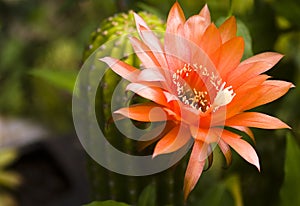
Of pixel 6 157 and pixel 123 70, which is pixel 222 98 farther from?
pixel 6 157

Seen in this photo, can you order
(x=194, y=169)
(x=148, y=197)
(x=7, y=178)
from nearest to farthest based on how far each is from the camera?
(x=194, y=169) < (x=148, y=197) < (x=7, y=178)

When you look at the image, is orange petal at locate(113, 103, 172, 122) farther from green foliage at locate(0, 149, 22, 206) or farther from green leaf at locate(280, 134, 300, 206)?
green foliage at locate(0, 149, 22, 206)

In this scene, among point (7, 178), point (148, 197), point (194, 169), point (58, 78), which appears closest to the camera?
point (194, 169)

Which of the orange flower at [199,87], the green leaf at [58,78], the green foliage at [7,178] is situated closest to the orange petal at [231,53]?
the orange flower at [199,87]

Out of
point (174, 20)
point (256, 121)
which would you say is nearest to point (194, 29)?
point (174, 20)

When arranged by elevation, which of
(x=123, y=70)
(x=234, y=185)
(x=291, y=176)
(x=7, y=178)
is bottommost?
(x=7, y=178)

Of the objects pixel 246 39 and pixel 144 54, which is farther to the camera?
pixel 246 39

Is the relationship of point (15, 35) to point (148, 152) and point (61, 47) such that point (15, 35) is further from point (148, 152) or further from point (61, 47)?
point (148, 152)
